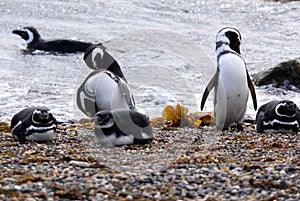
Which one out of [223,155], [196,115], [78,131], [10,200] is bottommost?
[10,200]

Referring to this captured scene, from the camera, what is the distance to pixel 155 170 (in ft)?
15.2

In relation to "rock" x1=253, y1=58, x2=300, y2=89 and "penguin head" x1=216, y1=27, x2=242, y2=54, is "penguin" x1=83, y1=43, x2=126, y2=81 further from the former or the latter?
"rock" x1=253, y1=58, x2=300, y2=89

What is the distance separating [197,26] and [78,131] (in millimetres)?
14028

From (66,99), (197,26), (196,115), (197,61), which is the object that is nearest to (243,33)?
(197,26)

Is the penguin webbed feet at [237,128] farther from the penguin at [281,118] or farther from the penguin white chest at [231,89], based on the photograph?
the penguin at [281,118]

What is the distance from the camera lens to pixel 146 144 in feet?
20.0

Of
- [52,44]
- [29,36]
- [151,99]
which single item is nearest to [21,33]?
[29,36]

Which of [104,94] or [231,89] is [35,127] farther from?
[231,89]

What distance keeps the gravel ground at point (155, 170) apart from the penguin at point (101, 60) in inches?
60.9

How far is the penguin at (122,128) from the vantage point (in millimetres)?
6020

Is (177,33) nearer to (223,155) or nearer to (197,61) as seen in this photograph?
(197,61)

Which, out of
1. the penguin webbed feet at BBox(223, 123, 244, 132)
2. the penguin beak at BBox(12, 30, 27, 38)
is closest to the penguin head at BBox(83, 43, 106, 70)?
the penguin webbed feet at BBox(223, 123, 244, 132)

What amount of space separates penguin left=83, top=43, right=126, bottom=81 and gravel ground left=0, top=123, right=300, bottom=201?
5.08ft

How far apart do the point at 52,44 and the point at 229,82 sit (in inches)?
395
